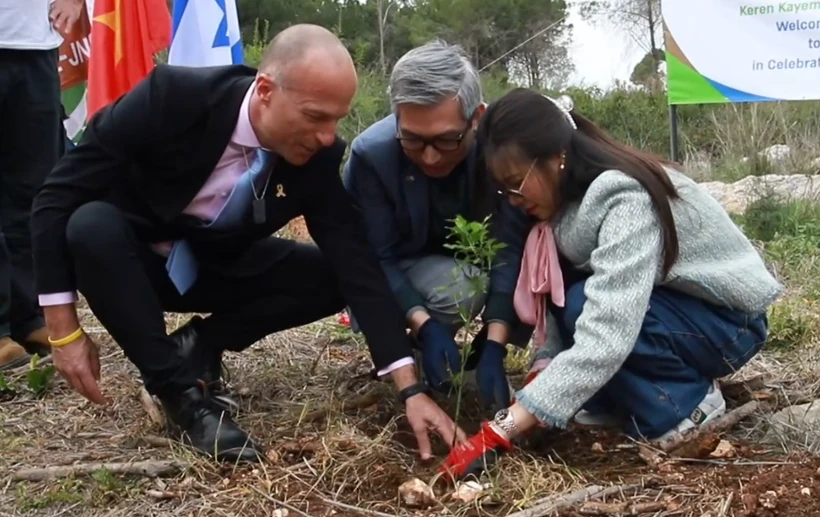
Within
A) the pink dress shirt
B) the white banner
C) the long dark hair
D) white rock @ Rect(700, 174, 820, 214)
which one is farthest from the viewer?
white rock @ Rect(700, 174, 820, 214)

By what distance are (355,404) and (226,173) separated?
739 mm

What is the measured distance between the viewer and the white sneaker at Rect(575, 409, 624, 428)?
2.58 metres

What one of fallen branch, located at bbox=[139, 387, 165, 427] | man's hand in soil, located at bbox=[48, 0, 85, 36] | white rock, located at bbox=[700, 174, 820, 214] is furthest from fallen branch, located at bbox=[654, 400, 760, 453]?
white rock, located at bbox=[700, 174, 820, 214]

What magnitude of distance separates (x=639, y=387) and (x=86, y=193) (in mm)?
1439

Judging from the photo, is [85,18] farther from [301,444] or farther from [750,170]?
[750,170]

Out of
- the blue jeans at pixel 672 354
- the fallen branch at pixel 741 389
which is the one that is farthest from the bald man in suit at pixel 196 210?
the fallen branch at pixel 741 389

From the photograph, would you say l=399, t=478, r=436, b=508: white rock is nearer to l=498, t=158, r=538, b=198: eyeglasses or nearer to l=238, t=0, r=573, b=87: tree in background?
l=498, t=158, r=538, b=198: eyeglasses

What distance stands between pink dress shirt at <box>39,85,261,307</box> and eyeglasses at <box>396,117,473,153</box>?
38 centimetres

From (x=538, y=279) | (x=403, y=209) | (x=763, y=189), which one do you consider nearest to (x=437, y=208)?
(x=403, y=209)

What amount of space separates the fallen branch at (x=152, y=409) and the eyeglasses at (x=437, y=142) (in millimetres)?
989

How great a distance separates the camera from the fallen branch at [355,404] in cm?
273

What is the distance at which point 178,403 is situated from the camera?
250cm

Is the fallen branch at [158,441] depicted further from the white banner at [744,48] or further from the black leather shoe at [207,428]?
the white banner at [744,48]

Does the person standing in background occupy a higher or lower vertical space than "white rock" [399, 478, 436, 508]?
higher
